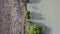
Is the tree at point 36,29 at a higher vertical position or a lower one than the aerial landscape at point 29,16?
lower

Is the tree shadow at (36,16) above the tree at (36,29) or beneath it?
above

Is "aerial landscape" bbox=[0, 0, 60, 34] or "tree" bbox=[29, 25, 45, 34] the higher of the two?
"aerial landscape" bbox=[0, 0, 60, 34]

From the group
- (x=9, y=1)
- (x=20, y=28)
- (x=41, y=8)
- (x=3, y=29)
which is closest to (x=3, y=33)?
(x=3, y=29)

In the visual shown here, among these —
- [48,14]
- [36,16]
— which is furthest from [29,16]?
[48,14]

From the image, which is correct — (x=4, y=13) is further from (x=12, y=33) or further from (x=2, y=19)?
(x=12, y=33)

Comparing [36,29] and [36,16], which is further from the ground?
[36,16]

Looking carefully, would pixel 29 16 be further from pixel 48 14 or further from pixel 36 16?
pixel 48 14
